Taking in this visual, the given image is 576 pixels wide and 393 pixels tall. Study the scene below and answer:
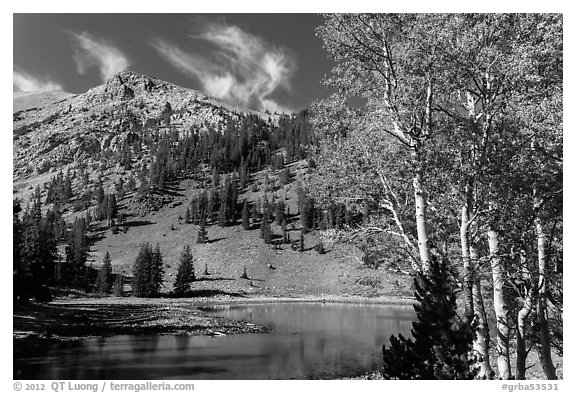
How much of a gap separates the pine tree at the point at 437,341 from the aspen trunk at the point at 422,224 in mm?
307

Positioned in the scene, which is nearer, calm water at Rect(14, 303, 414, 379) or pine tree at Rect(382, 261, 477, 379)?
pine tree at Rect(382, 261, 477, 379)

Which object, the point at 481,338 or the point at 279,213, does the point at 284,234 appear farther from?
the point at 481,338

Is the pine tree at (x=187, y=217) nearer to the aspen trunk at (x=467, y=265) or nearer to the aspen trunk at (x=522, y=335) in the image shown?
the aspen trunk at (x=522, y=335)

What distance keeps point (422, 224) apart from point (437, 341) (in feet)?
9.98

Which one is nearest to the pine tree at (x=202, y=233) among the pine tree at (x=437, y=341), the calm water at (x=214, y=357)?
the calm water at (x=214, y=357)

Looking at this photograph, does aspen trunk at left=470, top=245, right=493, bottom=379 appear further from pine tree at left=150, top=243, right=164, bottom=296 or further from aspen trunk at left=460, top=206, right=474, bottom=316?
pine tree at left=150, top=243, right=164, bottom=296

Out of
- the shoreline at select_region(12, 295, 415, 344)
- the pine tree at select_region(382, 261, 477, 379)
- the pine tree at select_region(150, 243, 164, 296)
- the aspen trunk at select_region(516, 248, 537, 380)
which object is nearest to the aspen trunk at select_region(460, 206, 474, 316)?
the pine tree at select_region(382, 261, 477, 379)

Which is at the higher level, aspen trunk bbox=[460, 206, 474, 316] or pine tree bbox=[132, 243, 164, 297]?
aspen trunk bbox=[460, 206, 474, 316]

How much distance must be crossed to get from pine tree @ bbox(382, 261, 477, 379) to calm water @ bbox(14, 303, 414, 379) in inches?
623

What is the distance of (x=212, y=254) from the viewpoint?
138 metres

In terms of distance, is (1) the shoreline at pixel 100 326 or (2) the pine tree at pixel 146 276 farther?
(2) the pine tree at pixel 146 276

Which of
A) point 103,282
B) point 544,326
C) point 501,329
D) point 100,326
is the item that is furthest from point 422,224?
point 103,282

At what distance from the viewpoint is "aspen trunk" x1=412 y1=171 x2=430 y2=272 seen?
40.6 feet

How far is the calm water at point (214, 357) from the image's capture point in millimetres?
25562
